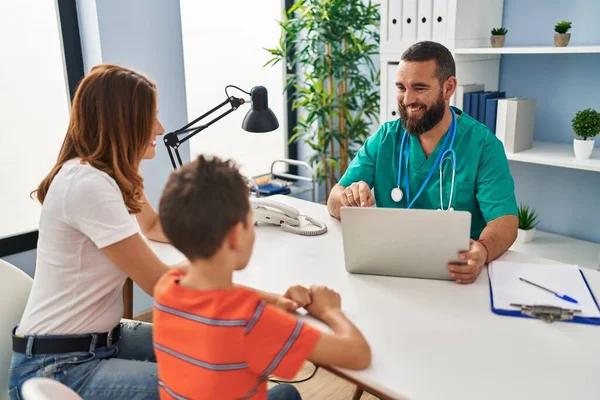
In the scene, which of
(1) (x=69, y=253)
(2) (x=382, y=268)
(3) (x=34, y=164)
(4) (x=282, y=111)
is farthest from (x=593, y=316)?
(4) (x=282, y=111)

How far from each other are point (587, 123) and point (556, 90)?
0.35m

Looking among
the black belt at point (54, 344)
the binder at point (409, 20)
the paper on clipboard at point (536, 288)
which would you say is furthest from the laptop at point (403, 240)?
the binder at point (409, 20)

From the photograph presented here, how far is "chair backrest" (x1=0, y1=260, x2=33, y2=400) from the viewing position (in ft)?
4.18

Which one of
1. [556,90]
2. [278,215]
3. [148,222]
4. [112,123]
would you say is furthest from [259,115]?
[556,90]

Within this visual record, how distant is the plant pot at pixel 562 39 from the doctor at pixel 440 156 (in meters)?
0.68

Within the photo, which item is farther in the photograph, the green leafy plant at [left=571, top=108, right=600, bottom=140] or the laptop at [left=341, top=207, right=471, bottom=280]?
the green leafy plant at [left=571, top=108, right=600, bottom=140]

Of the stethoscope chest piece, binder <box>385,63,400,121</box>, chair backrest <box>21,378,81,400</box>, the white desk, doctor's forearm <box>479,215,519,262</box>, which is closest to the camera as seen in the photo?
chair backrest <box>21,378,81,400</box>

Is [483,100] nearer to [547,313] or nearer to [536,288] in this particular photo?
[536,288]

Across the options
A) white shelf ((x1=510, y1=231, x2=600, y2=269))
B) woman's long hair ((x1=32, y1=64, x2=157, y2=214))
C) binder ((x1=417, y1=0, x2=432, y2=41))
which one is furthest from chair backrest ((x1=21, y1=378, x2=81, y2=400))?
binder ((x1=417, y1=0, x2=432, y2=41))

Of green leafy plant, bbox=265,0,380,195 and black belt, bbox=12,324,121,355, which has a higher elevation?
green leafy plant, bbox=265,0,380,195

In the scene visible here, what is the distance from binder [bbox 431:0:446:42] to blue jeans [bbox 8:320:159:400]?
192cm

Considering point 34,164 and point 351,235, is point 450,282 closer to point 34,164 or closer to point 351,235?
point 351,235

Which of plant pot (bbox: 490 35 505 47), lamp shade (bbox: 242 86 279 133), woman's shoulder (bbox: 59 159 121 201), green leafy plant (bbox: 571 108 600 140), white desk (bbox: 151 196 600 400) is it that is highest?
plant pot (bbox: 490 35 505 47)

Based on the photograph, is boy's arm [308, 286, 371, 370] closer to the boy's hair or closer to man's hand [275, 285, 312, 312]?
man's hand [275, 285, 312, 312]
